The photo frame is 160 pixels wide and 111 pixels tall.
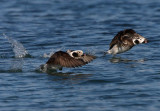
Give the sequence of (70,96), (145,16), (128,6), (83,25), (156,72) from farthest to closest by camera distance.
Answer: (128,6) → (145,16) → (83,25) → (156,72) → (70,96)

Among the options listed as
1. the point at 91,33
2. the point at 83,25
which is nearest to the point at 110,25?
the point at 83,25

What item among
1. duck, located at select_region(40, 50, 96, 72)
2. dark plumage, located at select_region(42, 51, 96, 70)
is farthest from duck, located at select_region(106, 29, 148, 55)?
dark plumage, located at select_region(42, 51, 96, 70)

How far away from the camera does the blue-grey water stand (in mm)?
7969

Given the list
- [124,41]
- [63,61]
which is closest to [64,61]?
[63,61]

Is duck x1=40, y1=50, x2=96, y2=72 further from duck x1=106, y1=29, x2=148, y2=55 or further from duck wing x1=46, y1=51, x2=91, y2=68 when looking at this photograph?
duck x1=106, y1=29, x2=148, y2=55

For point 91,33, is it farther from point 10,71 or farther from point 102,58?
point 10,71

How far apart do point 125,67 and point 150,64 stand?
1.95ft

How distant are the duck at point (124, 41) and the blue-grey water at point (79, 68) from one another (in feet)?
0.65

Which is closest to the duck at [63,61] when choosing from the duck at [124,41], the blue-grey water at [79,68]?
the blue-grey water at [79,68]

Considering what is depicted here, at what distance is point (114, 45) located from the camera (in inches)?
479

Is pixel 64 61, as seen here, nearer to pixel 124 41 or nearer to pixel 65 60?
pixel 65 60

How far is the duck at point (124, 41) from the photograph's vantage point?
12.0 metres

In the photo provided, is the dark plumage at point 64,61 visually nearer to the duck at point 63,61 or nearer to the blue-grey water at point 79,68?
the duck at point 63,61

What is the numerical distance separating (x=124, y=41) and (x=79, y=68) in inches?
77.6
